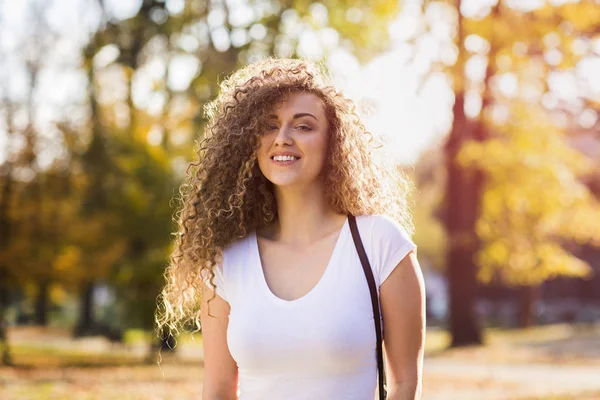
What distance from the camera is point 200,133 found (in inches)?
531

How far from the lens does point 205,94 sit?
1541 centimetres

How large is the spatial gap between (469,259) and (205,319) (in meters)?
20.7

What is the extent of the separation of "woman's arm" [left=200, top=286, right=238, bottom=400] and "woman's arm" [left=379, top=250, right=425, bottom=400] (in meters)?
0.54

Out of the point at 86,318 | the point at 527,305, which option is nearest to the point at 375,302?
the point at 86,318

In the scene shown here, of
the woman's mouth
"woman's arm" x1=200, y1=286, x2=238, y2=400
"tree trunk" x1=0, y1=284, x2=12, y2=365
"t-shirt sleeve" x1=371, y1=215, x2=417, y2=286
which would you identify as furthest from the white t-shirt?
"tree trunk" x1=0, y1=284, x2=12, y2=365

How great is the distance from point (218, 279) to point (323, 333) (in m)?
0.51

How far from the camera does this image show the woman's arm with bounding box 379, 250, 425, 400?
2.74 metres

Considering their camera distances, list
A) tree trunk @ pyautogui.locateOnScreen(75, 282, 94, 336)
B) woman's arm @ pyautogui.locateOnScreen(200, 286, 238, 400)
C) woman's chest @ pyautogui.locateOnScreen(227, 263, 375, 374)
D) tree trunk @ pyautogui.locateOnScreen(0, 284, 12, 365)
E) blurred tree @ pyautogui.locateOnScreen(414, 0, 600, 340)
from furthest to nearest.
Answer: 1. tree trunk @ pyautogui.locateOnScreen(75, 282, 94, 336)
2. tree trunk @ pyautogui.locateOnScreen(0, 284, 12, 365)
3. blurred tree @ pyautogui.locateOnScreen(414, 0, 600, 340)
4. woman's arm @ pyautogui.locateOnScreen(200, 286, 238, 400)
5. woman's chest @ pyautogui.locateOnScreen(227, 263, 375, 374)

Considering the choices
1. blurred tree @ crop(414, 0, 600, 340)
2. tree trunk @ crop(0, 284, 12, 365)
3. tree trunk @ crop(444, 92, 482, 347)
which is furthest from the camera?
tree trunk @ crop(444, 92, 482, 347)

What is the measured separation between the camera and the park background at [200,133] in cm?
1221

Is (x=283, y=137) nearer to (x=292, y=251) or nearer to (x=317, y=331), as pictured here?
(x=292, y=251)

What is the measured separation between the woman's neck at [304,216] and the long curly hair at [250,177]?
4cm

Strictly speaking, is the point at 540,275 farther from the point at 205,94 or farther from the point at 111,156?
the point at 111,156

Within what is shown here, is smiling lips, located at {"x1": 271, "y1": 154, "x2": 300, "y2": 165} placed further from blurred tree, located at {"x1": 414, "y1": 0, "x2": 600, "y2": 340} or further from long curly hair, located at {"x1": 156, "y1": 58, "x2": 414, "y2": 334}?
blurred tree, located at {"x1": 414, "y1": 0, "x2": 600, "y2": 340}
